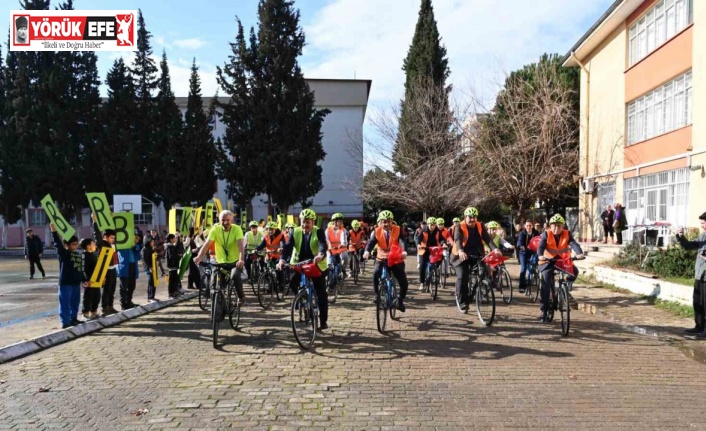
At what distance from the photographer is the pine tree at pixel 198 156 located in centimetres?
3778

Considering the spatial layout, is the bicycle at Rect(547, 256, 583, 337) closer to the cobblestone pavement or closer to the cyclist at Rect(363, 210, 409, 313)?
the cobblestone pavement

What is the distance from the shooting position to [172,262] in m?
12.5

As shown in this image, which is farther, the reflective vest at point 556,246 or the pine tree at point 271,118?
the pine tree at point 271,118

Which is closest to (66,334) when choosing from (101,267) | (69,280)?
(69,280)

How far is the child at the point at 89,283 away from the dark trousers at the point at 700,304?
9.97m

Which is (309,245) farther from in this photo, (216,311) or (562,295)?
(562,295)

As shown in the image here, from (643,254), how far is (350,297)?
7788mm

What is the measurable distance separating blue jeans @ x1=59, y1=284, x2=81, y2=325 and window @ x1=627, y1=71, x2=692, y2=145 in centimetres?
1771

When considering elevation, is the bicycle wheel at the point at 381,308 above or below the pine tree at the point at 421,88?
below

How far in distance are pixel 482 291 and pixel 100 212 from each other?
25.0 ft

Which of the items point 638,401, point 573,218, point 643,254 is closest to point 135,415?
point 638,401

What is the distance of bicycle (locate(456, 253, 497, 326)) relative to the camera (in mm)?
8914

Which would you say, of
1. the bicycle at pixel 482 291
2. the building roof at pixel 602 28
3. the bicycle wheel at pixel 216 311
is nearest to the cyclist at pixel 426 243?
the bicycle at pixel 482 291

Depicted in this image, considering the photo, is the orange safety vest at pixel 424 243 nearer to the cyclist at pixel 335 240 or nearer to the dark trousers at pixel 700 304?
the cyclist at pixel 335 240
